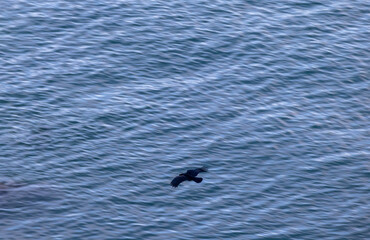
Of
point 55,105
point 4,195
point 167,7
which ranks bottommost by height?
point 4,195

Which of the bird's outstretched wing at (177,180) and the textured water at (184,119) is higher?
the textured water at (184,119)

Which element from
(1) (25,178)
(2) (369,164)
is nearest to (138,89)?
(1) (25,178)

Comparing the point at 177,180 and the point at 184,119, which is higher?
the point at 184,119

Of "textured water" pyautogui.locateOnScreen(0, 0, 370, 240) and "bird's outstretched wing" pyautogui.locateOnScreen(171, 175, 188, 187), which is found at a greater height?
"textured water" pyautogui.locateOnScreen(0, 0, 370, 240)

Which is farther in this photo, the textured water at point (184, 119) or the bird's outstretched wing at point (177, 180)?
the textured water at point (184, 119)

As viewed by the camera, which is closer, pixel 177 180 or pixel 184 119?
pixel 177 180

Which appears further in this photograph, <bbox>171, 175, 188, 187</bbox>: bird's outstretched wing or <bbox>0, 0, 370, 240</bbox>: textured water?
<bbox>0, 0, 370, 240</bbox>: textured water

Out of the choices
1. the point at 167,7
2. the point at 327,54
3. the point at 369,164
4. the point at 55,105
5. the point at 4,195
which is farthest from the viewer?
the point at 167,7

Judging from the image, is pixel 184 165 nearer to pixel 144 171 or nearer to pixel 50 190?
pixel 144 171
